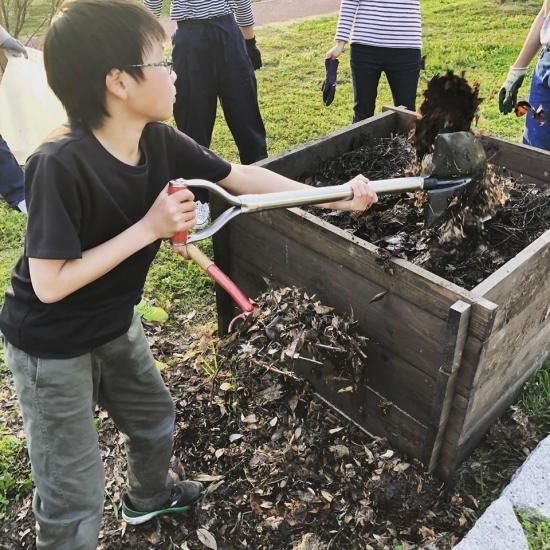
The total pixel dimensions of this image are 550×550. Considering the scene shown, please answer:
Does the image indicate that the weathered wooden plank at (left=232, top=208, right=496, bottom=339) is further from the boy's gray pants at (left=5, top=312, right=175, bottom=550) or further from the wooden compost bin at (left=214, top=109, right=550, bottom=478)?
the boy's gray pants at (left=5, top=312, right=175, bottom=550)

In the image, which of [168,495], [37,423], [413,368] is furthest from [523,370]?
[37,423]

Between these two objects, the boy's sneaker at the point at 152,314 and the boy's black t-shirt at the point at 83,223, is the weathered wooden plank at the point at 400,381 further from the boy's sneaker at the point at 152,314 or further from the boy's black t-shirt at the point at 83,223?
the boy's sneaker at the point at 152,314

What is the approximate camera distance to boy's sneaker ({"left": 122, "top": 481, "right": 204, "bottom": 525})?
2.24m

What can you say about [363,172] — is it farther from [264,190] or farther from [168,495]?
[168,495]

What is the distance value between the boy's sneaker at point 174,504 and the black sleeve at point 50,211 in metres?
1.20

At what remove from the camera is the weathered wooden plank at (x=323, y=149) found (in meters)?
2.77

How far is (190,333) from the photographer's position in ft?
10.8

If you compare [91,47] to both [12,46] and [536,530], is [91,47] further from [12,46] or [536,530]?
[12,46]

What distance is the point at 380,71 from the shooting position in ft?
13.4

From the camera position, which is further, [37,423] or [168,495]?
[168,495]

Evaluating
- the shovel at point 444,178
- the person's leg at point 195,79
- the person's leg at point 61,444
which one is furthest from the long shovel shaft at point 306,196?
the person's leg at point 195,79

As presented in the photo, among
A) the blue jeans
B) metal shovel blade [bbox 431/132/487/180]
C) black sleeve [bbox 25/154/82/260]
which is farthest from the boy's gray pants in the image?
Answer: the blue jeans

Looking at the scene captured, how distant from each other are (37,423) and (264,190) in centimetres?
106

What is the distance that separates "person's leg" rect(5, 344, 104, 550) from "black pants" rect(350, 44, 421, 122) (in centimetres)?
302
